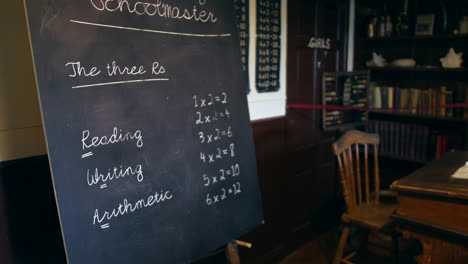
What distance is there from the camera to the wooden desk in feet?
5.38

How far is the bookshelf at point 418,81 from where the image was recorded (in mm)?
2969

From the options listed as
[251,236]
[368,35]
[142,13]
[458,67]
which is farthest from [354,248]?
[142,13]

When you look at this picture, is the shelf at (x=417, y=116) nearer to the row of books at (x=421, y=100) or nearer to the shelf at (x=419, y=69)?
the row of books at (x=421, y=100)

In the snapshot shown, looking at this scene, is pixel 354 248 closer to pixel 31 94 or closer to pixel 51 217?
pixel 51 217

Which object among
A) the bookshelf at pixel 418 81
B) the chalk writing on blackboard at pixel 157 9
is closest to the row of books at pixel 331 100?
the bookshelf at pixel 418 81

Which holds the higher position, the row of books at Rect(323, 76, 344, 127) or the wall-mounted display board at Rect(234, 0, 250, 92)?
the wall-mounted display board at Rect(234, 0, 250, 92)

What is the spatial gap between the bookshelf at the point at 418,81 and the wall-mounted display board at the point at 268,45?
116 centimetres

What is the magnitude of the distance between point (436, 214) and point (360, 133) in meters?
0.97

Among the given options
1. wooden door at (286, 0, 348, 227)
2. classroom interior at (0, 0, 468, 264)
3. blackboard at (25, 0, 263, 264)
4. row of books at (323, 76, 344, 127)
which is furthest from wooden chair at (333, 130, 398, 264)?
blackboard at (25, 0, 263, 264)

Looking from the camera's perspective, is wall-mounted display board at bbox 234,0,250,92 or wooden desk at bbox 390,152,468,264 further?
wall-mounted display board at bbox 234,0,250,92

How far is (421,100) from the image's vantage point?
313cm

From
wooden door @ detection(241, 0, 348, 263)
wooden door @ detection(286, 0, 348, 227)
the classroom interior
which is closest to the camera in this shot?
the classroom interior

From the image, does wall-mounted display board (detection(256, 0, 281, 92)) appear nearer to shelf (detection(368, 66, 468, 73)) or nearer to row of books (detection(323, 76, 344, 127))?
row of books (detection(323, 76, 344, 127))

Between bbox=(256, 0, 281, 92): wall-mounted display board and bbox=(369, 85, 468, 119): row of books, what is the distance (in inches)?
48.6
